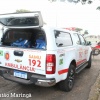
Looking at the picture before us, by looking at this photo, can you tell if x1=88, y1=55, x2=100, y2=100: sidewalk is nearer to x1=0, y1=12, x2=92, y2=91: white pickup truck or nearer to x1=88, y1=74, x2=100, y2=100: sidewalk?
x1=88, y1=74, x2=100, y2=100: sidewalk

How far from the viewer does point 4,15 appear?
13.9 feet

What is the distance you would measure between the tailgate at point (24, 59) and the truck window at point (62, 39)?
0.65 m

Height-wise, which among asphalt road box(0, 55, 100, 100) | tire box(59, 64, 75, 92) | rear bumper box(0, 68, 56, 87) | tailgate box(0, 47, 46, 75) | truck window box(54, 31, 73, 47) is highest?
truck window box(54, 31, 73, 47)

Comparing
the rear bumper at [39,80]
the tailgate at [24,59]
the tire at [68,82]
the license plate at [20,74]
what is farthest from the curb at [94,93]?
the license plate at [20,74]

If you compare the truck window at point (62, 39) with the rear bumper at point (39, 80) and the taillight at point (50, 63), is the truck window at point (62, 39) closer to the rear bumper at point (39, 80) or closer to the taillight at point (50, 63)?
the taillight at point (50, 63)

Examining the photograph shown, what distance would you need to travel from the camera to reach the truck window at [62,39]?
14.0 ft

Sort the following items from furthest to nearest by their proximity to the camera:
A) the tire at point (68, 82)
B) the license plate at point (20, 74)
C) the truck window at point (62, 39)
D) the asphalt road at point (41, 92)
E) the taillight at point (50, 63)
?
the tire at point (68, 82), the asphalt road at point (41, 92), the truck window at point (62, 39), the license plate at point (20, 74), the taillight at point (50, 63)

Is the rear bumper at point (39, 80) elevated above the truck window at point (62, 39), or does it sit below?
below

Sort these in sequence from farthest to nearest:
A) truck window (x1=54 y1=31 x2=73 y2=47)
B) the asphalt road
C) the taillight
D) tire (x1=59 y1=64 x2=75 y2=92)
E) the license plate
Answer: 1. tire (x1=59 y1=64 x2=75 y2=92)
2. the asphalt road
3. truck window (x1=54 y1=31 x2=73 y2=47)
4. the license plate
5. the taillight

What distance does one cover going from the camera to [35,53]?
389 cm

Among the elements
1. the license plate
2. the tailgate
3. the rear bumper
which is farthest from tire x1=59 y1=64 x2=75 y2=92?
the license plate

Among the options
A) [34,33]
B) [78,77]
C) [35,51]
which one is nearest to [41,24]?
[35,51]

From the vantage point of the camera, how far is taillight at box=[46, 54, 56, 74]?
12.4 ft

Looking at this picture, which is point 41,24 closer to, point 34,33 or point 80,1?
point 34,33
